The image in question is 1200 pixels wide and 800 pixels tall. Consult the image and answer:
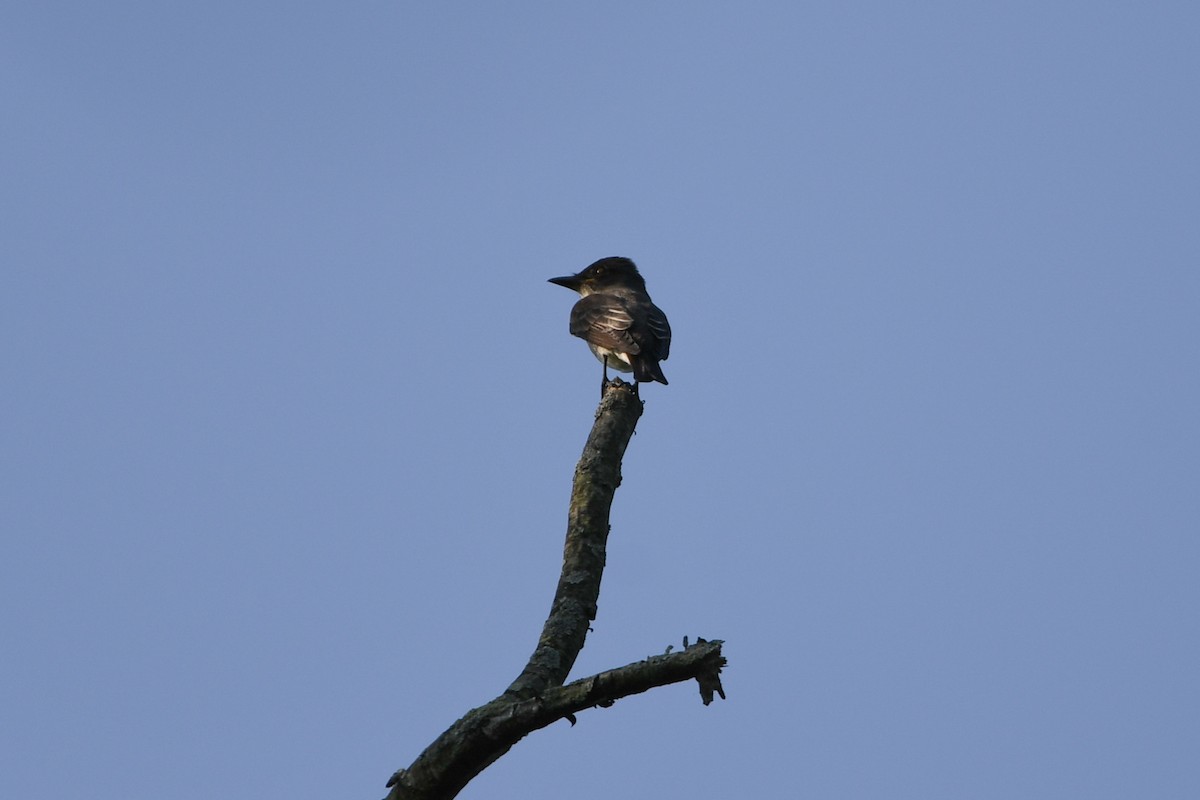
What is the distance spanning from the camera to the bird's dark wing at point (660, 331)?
1290cm

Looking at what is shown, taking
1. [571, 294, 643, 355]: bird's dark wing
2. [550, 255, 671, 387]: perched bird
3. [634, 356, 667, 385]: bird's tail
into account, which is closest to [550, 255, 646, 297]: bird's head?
[550, 255, 671, 387]: perched bird

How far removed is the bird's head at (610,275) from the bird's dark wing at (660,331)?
87.7 inches

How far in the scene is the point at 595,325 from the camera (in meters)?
13.6

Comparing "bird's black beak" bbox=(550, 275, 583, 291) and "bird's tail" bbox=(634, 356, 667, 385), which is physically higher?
"bird's black beak" bbox=(550, 275, 583, 291)

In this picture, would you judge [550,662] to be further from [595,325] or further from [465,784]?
[595,325]

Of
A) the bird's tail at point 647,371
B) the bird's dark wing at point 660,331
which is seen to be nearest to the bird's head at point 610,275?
the bird's dark wing at point 660,331

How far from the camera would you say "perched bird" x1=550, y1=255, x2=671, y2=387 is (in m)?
12.4

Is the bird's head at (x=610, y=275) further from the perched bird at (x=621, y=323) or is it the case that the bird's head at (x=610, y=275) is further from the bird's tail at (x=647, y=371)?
the bird's tail at (x=647, y=371)

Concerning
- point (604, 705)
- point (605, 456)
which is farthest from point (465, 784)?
point (605, 456)

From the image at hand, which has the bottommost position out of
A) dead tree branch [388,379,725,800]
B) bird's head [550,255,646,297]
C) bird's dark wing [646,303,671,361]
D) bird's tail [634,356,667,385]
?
dead tree branch [388,379,725,800]

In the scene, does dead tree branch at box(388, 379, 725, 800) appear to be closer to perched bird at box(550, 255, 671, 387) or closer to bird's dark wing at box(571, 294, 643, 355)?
perched bird at box(550, 255, 671, 387)

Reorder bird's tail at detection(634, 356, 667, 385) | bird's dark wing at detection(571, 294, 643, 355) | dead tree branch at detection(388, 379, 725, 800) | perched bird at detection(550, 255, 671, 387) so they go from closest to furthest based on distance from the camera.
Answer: dead tree branch at detection(388, 379, 725, 800) → bird's tail at detection(634, 356, 667, 385) → perched bird at detection(550, 255, 671, 387) → bird's dark wing at detection(571, 294, 643, 355)

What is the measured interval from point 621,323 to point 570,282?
3633 mm

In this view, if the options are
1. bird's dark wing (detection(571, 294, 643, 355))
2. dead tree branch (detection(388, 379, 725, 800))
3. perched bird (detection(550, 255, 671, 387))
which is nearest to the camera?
dead tree branch (detection(388, 379, 725, 800))
